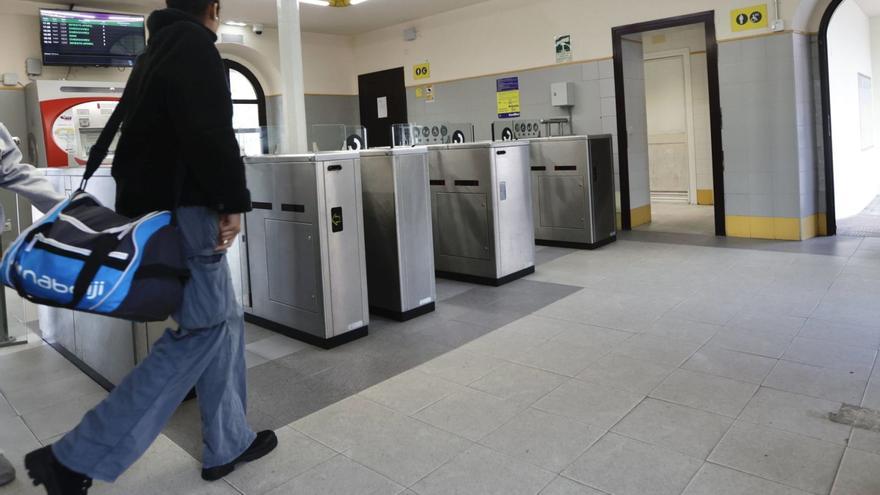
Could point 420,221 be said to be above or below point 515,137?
below

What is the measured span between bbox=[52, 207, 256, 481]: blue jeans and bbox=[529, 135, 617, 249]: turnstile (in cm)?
453

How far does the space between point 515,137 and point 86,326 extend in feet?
17.3

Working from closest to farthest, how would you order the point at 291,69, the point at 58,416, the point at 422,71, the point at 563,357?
the point at 58,416, the point at 563,357, the point at 291,69, the point at 422,71

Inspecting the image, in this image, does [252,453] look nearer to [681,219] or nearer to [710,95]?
[710,95]

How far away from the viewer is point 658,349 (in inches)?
123

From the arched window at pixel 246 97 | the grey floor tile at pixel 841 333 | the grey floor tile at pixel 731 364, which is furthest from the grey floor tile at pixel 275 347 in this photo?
the arched window at pixel 246 97

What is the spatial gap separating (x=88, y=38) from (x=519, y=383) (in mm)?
5925

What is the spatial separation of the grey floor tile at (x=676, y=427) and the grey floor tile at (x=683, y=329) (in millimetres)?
885

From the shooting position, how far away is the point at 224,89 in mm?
1764

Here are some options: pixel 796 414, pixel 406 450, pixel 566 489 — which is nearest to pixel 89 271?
pixel 406 450

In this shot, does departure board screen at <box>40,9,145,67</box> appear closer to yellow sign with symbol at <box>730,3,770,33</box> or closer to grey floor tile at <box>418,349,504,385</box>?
grey floor tile at <box>418,349,504,385</box>

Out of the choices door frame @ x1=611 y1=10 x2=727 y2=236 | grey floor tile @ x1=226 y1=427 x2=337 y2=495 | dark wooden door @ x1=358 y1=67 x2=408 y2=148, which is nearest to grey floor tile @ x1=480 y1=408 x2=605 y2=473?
grey floor tile @ x1=226 y1=427 x2=337 y2=495

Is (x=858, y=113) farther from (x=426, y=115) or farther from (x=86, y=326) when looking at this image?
(x=86, y=326)

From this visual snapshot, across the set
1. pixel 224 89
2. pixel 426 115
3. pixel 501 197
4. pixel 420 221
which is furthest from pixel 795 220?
pixel 224 89
